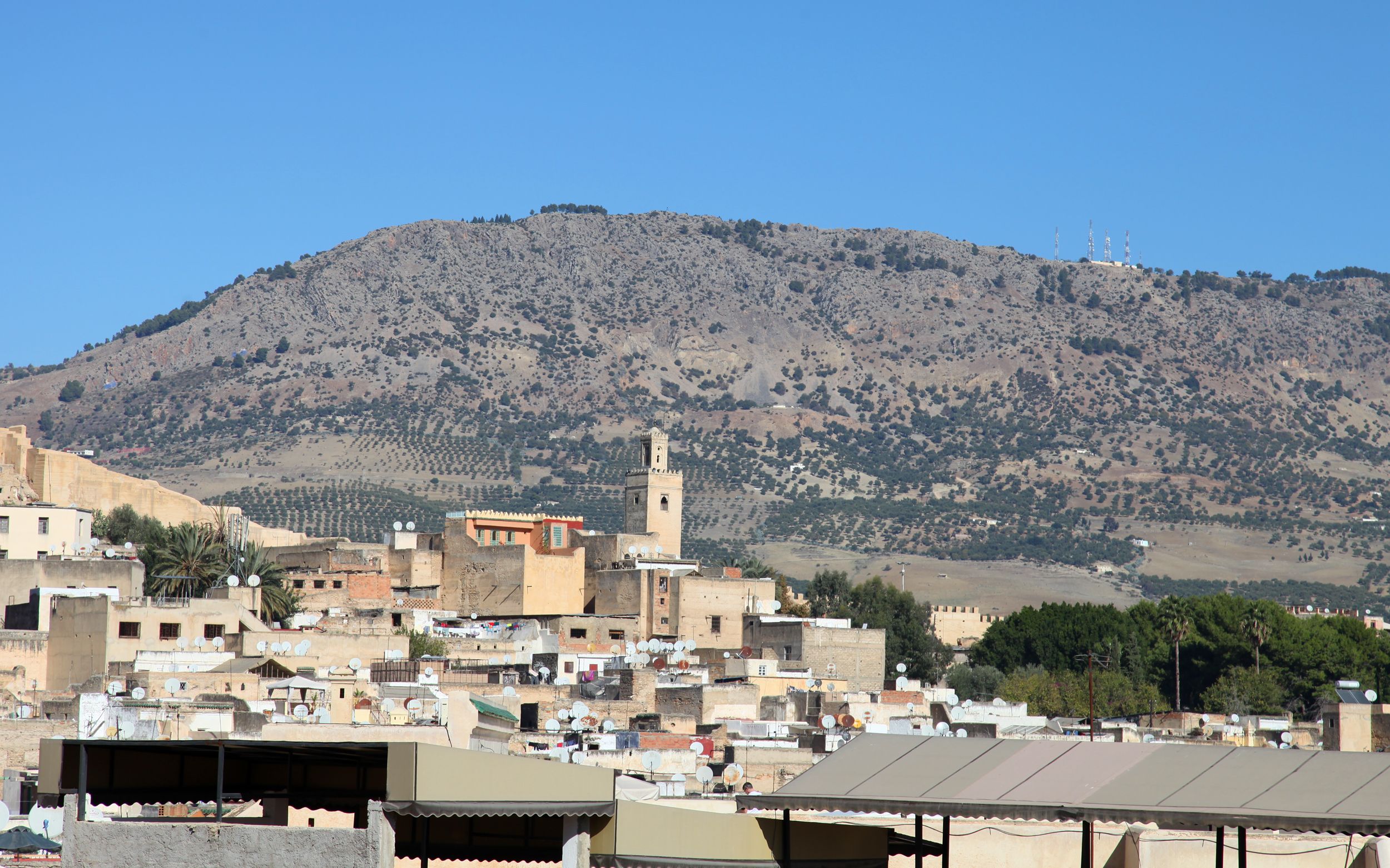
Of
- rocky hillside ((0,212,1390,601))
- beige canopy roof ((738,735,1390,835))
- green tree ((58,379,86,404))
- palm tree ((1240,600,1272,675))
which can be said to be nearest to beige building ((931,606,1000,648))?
palm tree ((1240,600,1272,675))

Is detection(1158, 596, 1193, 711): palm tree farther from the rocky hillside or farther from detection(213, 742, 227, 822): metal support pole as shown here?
detection(213, 742, 227, 822): metal support pole

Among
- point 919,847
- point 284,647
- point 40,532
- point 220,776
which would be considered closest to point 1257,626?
point 284,647

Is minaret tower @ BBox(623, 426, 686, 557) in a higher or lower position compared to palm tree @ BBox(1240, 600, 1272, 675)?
higher

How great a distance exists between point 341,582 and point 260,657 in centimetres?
1769

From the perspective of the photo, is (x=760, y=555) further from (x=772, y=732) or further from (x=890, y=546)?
(x=772, y=732)

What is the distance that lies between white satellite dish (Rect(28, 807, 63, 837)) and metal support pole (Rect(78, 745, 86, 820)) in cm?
1018

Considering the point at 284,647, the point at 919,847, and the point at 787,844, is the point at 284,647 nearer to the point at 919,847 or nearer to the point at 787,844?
the point at 919,847

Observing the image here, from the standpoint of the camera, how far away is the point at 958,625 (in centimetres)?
8119

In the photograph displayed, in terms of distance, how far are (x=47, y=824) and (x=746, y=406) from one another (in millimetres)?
153278

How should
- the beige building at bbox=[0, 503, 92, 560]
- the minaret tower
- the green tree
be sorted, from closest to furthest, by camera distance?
the beige building at bbox=[0, 503, 92, 560], the minaret tower, the green tree

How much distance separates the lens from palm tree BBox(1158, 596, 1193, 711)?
6850 cm

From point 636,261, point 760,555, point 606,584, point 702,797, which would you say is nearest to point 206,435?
point 760,555

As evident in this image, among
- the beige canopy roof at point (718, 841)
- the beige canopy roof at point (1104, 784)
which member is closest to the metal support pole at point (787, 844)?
the beige canopy roof at point (718, 841)

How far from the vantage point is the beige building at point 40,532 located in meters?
52.0
